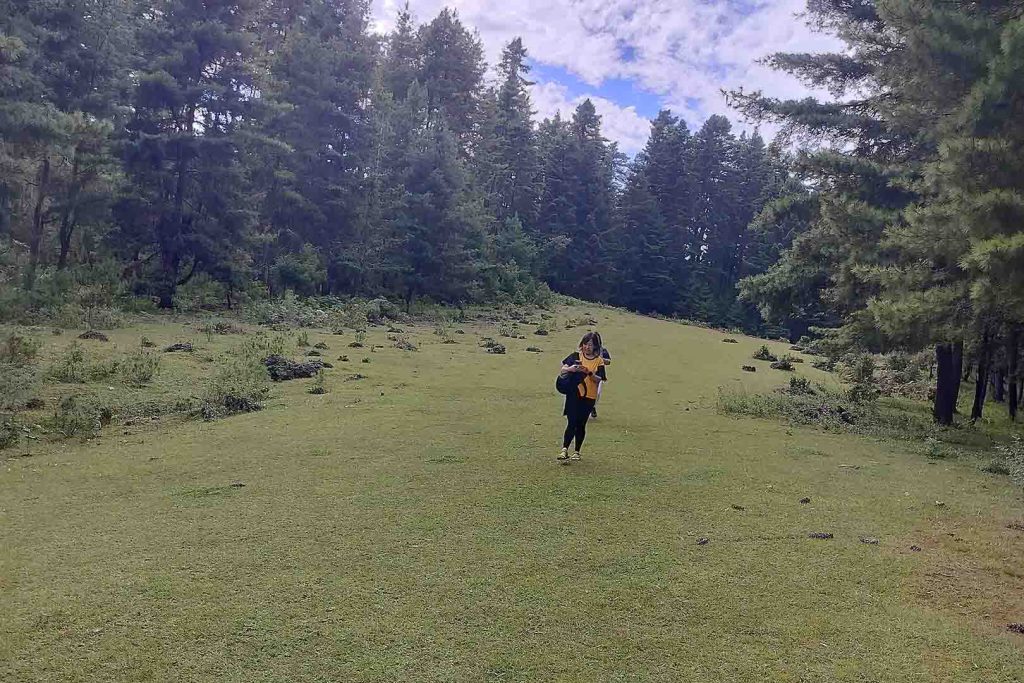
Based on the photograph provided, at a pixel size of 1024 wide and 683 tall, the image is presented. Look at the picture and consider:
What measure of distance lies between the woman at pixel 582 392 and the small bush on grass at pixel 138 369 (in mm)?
7146

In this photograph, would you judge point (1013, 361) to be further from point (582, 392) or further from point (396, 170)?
point (396, 170)

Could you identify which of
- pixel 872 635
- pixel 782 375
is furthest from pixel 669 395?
pixel 872 635

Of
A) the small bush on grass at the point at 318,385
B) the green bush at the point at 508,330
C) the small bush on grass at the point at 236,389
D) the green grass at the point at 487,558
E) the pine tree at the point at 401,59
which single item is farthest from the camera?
the pine tree at the point at 401,59

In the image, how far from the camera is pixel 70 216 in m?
23.0

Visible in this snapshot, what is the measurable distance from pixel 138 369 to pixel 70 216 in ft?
49.9

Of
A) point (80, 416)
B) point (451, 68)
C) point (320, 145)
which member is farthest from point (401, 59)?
point (80, 416)

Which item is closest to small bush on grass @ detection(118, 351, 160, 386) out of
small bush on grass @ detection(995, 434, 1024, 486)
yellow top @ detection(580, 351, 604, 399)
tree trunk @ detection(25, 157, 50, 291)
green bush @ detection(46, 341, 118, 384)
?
green bush @ detection(46, 341, 118, 384)

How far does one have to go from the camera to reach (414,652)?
12.4 ft

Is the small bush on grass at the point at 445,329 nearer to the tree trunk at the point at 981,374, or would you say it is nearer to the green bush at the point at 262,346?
the green bush at the point at 262,346

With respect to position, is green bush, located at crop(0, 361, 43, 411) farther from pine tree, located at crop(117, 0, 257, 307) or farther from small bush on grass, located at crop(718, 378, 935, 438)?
pine tree, located at crop(117, 0, 257, 307)

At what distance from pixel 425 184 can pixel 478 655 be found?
2792 cm

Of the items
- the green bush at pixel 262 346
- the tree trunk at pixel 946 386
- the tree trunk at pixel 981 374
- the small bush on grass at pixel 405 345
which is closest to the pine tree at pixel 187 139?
the green bush at pixel 262 346

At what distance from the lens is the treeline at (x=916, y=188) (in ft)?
Answer: 25.8

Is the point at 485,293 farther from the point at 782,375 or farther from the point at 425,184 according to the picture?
the point at 782,375
